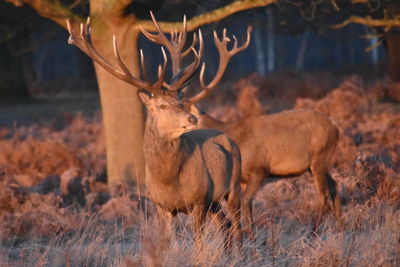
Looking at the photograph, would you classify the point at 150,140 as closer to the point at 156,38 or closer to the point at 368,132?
the point at 156,38

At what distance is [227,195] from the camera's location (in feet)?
26.8

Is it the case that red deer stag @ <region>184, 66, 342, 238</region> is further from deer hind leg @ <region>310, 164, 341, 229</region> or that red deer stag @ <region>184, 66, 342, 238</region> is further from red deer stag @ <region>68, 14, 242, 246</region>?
red deer stag @ <region>68, 14, 242, 246</region>

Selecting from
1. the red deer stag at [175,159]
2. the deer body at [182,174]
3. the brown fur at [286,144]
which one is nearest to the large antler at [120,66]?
the red deer stag at [175,159]

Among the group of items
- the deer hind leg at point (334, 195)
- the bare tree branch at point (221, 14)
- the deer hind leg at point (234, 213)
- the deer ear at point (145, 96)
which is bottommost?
the deer hind leg at point (334, 195)

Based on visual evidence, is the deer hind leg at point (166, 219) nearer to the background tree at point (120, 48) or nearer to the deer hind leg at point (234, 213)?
the deer hind leg at point (234, 213)

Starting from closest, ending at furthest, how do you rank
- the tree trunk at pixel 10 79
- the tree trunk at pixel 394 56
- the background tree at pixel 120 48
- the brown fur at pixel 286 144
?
the brown fur at pixel 286 144
the background tree at pixel 120 48
the tree trunk at pixel 394 56
the tree trunk at pixel 10 79

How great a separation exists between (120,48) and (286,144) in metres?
2.98

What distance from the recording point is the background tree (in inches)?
439

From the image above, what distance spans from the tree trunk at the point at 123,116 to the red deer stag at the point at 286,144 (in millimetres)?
2039

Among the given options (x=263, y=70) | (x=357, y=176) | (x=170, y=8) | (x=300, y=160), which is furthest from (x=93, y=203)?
(x=263, y=70)

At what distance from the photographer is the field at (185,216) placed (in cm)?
669

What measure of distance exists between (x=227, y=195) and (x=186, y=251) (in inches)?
68.3

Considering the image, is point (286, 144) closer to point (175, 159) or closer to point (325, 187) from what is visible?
point (325, 187)

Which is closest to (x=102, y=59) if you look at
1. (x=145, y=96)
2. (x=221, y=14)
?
(x=145, y=96)
